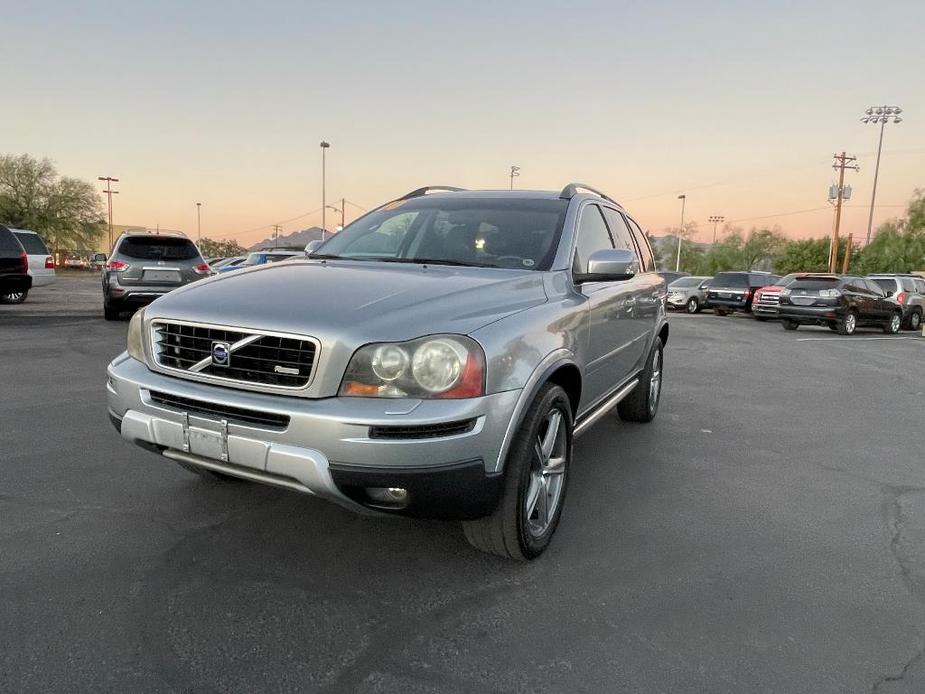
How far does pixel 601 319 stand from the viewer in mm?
3740

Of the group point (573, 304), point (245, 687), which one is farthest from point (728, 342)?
point (245, 687)

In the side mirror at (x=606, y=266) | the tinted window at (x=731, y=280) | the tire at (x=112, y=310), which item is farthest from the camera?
the tinted window at (x=731, y=280)

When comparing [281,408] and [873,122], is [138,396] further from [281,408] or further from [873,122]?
[873,122]

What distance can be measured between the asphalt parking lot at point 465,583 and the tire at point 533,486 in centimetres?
14

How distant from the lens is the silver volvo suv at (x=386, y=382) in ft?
7.63

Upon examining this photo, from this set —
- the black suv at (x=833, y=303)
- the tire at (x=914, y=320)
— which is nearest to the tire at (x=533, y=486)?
the black suv at (x=833, y=303)

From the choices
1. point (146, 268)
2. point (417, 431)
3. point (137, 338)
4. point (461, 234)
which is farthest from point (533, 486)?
point (146, 268)

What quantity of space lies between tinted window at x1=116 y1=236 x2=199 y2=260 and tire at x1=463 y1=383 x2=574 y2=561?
33.7 feet

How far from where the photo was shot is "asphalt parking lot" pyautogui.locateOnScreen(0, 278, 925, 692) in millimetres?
2189

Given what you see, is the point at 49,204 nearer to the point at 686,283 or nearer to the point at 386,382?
the point at 686,283

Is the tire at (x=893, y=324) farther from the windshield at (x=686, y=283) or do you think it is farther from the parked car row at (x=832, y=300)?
the windshield at (x=686, y=283)

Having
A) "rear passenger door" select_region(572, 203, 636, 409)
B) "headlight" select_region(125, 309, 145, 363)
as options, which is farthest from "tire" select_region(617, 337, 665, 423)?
"headlight" select_region(125, 309, 145, 363)

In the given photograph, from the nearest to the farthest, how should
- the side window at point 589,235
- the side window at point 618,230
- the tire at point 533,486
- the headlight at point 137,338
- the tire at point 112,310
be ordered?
the tire at point 533,486 < the headlight at point 137,338 < the side window at point 589,235 < the side window at point 618,230 < the tire at point 112,310

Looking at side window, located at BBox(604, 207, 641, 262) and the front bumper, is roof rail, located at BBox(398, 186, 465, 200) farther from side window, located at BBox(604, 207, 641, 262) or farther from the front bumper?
the front bumper
